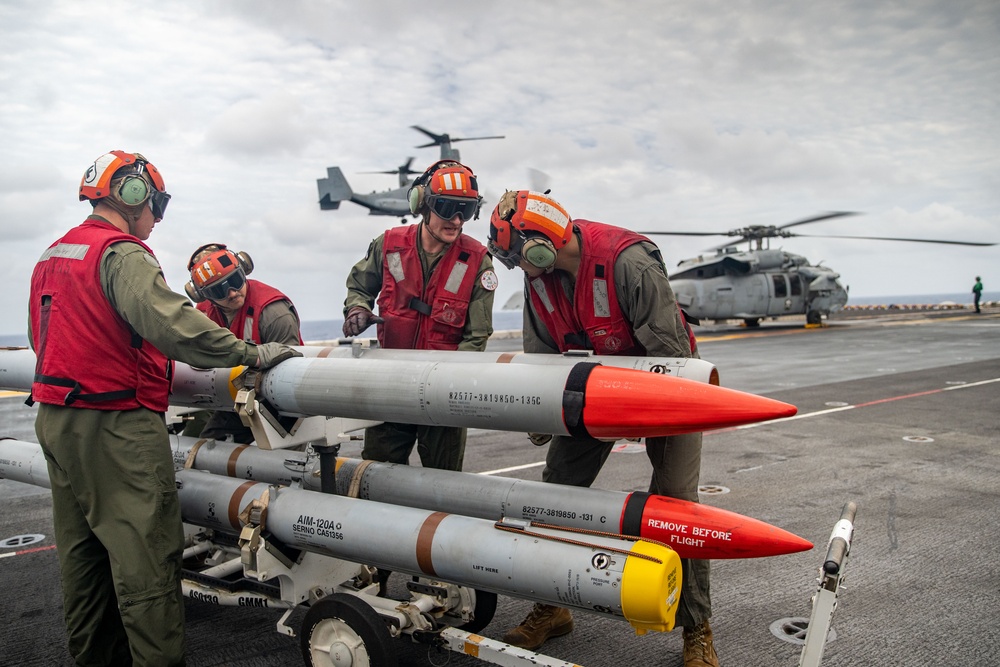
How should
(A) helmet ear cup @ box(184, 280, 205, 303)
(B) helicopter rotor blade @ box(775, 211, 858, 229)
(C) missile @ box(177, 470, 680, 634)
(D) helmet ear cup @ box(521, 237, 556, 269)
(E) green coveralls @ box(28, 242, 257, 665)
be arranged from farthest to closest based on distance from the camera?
(B) helicopter rotor blade @ box(775, 211, 858, 229) < (A) helmet ear cup @ box(184, 280, 205, 303) < (D) helmet ear cup @ box(521, 237, 556, 269) < (E) green coveralls @ box(28, 242, 257, 665) < (C) missile @ box(177, 470, 680, 634)

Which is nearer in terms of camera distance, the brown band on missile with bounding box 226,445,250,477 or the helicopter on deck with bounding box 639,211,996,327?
the brown band on missile with bounding box 226,445,250,477

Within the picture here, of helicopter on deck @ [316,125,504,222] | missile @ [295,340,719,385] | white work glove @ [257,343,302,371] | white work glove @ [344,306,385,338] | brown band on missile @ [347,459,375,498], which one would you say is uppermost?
helicopter on deck @ [316,125,504,222]

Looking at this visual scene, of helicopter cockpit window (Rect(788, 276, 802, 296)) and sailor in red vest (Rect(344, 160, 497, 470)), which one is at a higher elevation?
helicopter cockpit window (Rect(788, 276, 802, 296))

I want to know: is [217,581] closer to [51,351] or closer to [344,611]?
[344,611]

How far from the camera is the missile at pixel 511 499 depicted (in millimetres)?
3291

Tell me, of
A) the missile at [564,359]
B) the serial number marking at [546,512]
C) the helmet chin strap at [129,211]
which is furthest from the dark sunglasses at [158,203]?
the serial number marking at [546,512]

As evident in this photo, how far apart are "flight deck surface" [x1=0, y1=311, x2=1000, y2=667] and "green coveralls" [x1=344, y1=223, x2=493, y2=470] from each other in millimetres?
1071

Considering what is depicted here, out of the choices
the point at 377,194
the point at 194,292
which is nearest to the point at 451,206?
the point at 194,292

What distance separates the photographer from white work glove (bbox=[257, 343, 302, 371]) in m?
4.01

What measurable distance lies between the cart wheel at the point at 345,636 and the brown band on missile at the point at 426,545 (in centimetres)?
33

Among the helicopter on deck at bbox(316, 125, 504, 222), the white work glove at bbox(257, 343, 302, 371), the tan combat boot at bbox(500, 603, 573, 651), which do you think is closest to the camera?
the white work glove at bbox(257, 343, 302, 371)

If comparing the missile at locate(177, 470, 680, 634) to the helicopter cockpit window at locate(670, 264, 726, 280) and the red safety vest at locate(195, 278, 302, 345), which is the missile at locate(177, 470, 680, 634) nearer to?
the red safety vest at locate(195, 278, 302, 345)

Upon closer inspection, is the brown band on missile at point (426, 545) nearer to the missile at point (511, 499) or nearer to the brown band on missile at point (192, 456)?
the missile at point (511, 499)

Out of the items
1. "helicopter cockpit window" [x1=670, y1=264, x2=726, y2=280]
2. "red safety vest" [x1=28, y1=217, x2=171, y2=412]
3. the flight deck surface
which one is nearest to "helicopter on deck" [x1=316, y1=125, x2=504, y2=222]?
"helicopter cockpit window" [x1=670, y1=264, x2=726, y2=280]
